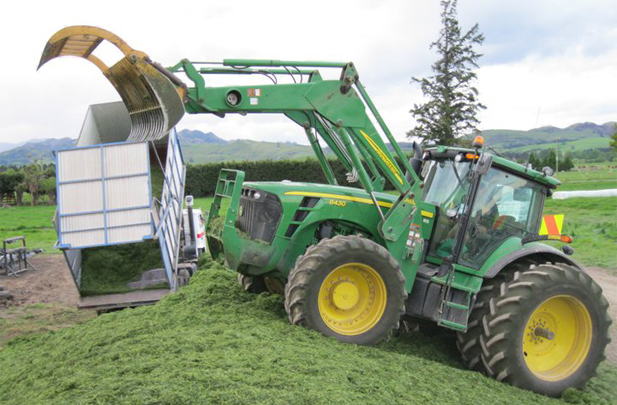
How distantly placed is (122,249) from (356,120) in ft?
16.1

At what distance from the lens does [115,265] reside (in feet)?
30.2

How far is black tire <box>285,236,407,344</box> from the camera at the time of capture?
572cm

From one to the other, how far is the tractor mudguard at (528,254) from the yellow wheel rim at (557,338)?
479mm

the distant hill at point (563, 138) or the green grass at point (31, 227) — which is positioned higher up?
the distant hill at point (563, 138)

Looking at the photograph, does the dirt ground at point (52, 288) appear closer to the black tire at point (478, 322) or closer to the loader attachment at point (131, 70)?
the black tire at point (478, 322)

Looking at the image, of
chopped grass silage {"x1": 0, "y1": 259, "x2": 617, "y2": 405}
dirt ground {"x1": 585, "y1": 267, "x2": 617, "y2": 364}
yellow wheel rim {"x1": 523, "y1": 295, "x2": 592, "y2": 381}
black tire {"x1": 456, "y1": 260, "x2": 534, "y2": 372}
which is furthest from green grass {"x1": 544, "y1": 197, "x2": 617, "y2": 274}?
chopped grass silage {"x1": 0, "y1": 259, "x2": 617, "y2": 405}

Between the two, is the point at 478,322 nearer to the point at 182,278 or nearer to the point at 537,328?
the point at 537,328

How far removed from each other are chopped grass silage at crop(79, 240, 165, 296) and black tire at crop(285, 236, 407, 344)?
3.98 m

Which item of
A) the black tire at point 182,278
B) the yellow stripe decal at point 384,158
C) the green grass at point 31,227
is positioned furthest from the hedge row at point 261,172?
the yellow stripe decal at point 384,158

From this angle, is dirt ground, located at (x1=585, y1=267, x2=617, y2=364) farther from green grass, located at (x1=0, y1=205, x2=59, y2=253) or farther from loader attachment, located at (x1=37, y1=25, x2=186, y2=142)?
green grass, located at (x1=0, y1=205, x2=59, y2=253)

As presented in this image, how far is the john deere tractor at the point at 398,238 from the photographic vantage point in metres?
6.00

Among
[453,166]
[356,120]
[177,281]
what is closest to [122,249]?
[177,281]

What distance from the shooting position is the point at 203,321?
583cm

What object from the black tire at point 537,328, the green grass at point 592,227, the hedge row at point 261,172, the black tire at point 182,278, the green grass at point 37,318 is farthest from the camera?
the hedge row at point 261,172
